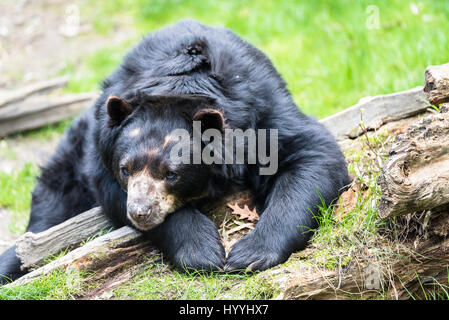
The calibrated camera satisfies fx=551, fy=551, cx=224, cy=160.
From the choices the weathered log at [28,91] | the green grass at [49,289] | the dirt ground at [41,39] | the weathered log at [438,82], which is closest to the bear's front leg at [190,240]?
the green grass at [49,289]

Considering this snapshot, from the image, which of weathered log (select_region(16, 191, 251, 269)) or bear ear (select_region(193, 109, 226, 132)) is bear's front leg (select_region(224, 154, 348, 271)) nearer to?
weathered log (select_region(16, 191, 251, 269))

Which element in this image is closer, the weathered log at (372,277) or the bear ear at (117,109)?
the weathered log at (372,277)

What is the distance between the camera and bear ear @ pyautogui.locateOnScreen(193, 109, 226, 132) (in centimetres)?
426

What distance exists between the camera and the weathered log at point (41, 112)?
8656 millimetres

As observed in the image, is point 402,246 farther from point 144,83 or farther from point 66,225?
point 66,225

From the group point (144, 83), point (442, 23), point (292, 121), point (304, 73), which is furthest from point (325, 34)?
point (144, 83)

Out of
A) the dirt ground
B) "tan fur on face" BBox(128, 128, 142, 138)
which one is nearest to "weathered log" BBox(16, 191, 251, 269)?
"tan fur on face" BBox(128, 128, 142, 138)

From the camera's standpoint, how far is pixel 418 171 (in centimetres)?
355

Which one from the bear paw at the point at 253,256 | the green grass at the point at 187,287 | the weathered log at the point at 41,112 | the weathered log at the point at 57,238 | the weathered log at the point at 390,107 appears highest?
the weathered log at the point at 41,112

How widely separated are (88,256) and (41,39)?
8530 mm

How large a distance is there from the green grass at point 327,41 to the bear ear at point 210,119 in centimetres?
289

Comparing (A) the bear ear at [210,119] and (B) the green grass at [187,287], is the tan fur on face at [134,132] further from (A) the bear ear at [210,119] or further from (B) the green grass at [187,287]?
(B) the green grass at [187,287]

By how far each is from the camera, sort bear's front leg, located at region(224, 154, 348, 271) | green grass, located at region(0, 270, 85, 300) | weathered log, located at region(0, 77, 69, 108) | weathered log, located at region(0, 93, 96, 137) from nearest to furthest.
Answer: green grass, located at region(0, 270, 85, 300) < bear's front leg, located at region(224, 154, 348, 271) < weathered log, located at region(0, 77, 69, 108) < weathered log, located at region(0, 93, 96, 137)

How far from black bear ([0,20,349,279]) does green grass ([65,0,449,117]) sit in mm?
2210
